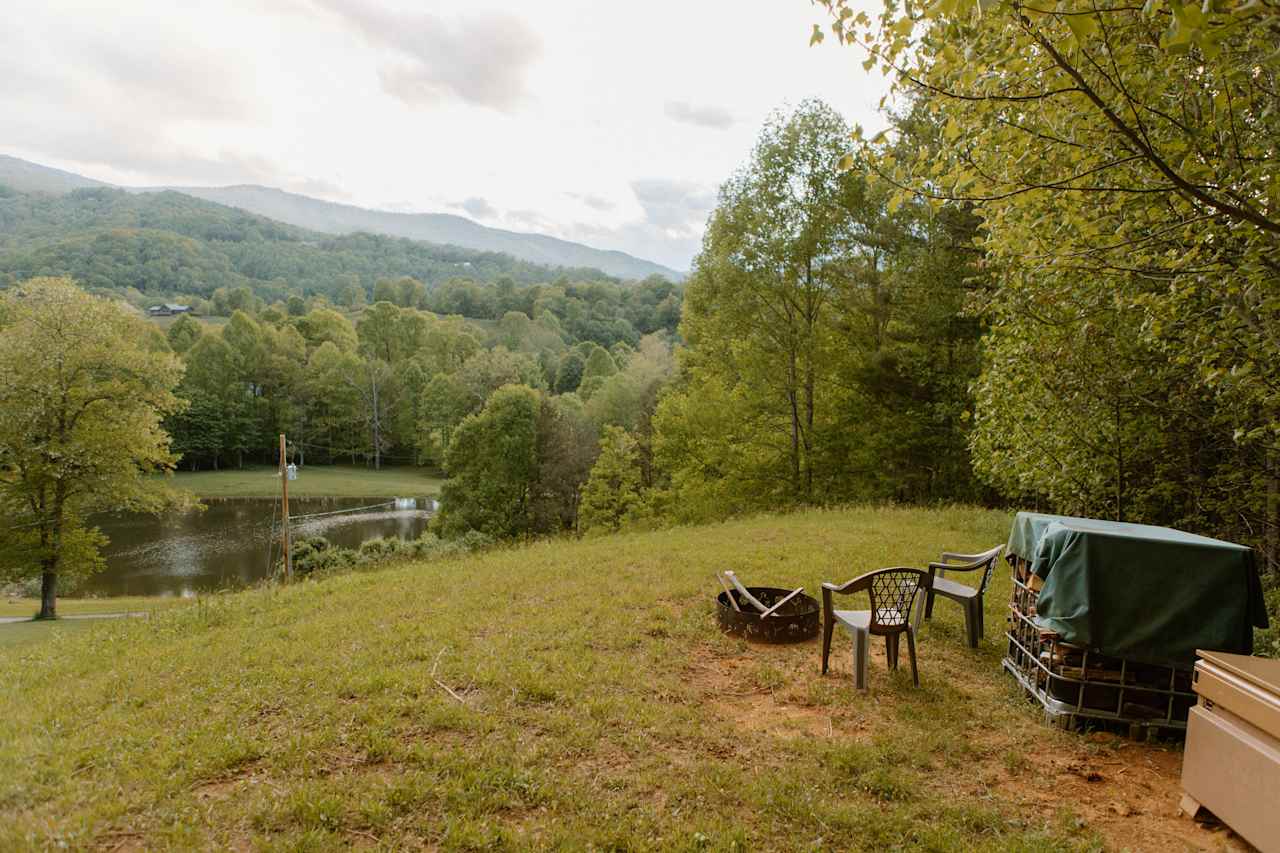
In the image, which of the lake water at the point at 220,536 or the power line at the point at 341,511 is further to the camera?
the power line at the point at 341,511

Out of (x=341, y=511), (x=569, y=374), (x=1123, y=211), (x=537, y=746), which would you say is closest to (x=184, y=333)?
(x=341, y=511)

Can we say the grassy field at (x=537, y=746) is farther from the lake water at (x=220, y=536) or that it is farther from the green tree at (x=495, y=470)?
the green tree at (x=495, y=470)

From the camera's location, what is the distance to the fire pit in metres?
6.58

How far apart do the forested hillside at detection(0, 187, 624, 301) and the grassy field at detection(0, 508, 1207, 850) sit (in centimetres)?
1744

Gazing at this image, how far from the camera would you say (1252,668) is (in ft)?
11.6

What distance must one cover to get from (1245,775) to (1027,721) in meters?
1.62

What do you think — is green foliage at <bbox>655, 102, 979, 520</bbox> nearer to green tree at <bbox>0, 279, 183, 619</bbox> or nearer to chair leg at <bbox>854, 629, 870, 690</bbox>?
chair leg at <bbox>854, 629, 870, 690</bbox>

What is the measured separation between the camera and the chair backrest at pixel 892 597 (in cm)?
535

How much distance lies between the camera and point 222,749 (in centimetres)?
401

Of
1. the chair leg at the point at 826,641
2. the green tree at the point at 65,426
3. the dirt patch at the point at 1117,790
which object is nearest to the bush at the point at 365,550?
the green tree at the point at 65,426

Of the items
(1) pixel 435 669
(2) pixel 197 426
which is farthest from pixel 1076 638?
(2) pixel 197 426

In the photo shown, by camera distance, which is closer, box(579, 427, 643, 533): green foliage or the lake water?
the lake water

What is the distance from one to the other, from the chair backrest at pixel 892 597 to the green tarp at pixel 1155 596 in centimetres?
102

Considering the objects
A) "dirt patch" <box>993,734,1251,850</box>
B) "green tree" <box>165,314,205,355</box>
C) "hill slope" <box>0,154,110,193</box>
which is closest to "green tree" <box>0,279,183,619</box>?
"hill slope" <box>0,154,110,193</box>
